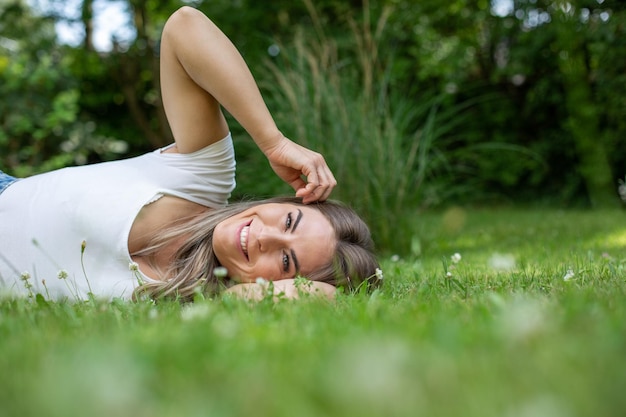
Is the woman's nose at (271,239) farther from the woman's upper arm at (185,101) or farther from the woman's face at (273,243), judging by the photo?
the woman's upper arm at (185,101)

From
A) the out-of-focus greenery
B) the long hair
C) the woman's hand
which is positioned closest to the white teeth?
the long hair

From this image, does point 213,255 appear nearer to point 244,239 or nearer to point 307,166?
point 244,239

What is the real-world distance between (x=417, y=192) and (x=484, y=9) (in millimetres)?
6637

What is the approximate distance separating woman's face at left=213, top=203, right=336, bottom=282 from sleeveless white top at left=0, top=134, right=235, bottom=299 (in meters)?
0.35

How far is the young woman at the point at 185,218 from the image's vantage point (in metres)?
2.34

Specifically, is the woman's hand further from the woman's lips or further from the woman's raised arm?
the woman's lips

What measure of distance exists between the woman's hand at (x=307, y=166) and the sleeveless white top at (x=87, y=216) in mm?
332

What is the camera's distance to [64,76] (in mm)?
8609

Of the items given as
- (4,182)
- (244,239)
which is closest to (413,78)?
(4,182)

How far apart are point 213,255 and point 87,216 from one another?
494 millimetres

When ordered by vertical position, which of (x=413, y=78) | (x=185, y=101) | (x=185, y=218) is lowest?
(x=413, y=78)

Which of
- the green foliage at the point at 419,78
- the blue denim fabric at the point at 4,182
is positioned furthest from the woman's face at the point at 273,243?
the green foliage at the point at 419,78

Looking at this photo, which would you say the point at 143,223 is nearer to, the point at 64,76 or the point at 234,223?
the point at 234,223

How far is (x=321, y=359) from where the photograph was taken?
1.08 metres
